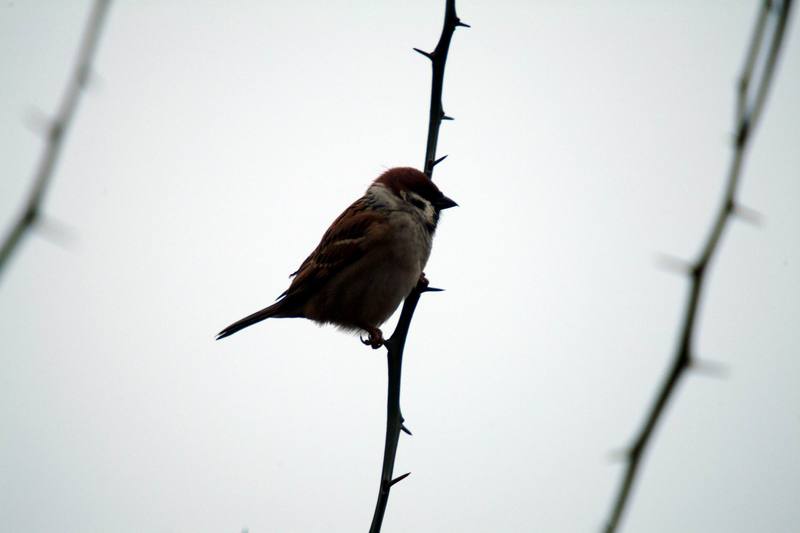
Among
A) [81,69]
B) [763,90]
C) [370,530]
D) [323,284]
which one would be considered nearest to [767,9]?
[763,90]

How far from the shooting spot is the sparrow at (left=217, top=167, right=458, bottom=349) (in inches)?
157

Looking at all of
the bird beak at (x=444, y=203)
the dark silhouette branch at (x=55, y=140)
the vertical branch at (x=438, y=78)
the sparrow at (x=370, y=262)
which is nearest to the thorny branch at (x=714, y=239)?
the dark silhouette branch at (x=55, y=140)

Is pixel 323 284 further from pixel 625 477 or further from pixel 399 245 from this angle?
pixel 625 477

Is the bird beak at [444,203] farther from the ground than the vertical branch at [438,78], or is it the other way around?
the vertical branch at [438,78]

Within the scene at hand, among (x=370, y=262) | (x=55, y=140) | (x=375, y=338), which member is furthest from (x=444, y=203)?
(x=55, y=140)

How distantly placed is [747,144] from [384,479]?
1.35 m

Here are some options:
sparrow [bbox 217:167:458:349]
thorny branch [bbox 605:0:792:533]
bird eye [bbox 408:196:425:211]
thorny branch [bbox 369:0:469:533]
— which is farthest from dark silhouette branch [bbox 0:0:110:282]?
bird eye [bbox 408:196:425:211]

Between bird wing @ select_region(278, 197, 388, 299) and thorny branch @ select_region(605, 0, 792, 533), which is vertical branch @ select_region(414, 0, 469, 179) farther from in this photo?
bird wing @ select_region(278, 197, 388, 299)

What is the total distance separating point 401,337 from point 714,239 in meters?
1.48

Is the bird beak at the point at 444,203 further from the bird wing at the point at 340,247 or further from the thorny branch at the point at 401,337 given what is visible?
the thorny branch at the point at 401,337

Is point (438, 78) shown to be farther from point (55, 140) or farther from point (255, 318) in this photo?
point (255, 318)

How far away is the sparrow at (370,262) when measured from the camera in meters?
3.98

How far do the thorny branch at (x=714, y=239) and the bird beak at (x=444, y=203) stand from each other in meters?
3.47

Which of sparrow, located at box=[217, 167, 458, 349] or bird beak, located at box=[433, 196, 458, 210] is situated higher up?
bird beak, located at box=[433, 196, 458, 210]
